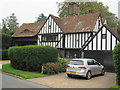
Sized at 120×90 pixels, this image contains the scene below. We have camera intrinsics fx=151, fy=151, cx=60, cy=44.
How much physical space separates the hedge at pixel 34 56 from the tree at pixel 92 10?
2237 centimetres

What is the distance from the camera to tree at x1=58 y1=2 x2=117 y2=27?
112ft

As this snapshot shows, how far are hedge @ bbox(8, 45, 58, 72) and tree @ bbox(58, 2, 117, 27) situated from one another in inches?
881

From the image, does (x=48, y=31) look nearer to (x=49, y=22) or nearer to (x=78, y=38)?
(x=49, y=22)

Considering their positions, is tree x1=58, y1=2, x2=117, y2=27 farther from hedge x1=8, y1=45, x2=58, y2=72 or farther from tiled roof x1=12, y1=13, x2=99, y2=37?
hedge x1=8, y1=45, x2=58, y2=72

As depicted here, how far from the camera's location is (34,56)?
45.7ft

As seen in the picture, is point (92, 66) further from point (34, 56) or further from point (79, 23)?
point (79, 23)

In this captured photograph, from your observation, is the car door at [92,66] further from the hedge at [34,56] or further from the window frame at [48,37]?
the window frame at [48,37]

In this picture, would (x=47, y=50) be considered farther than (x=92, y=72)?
Yes

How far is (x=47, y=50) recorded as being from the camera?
14.3m

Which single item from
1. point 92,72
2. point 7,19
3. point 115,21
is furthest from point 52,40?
point 7,19

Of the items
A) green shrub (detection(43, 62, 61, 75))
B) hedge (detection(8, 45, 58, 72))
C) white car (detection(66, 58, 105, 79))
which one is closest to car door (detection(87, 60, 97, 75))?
white car (detection(66, 58, 105, 79))

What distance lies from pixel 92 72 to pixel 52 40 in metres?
14.3

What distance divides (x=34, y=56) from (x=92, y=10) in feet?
79.4

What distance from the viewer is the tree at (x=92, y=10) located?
34.1 metres
